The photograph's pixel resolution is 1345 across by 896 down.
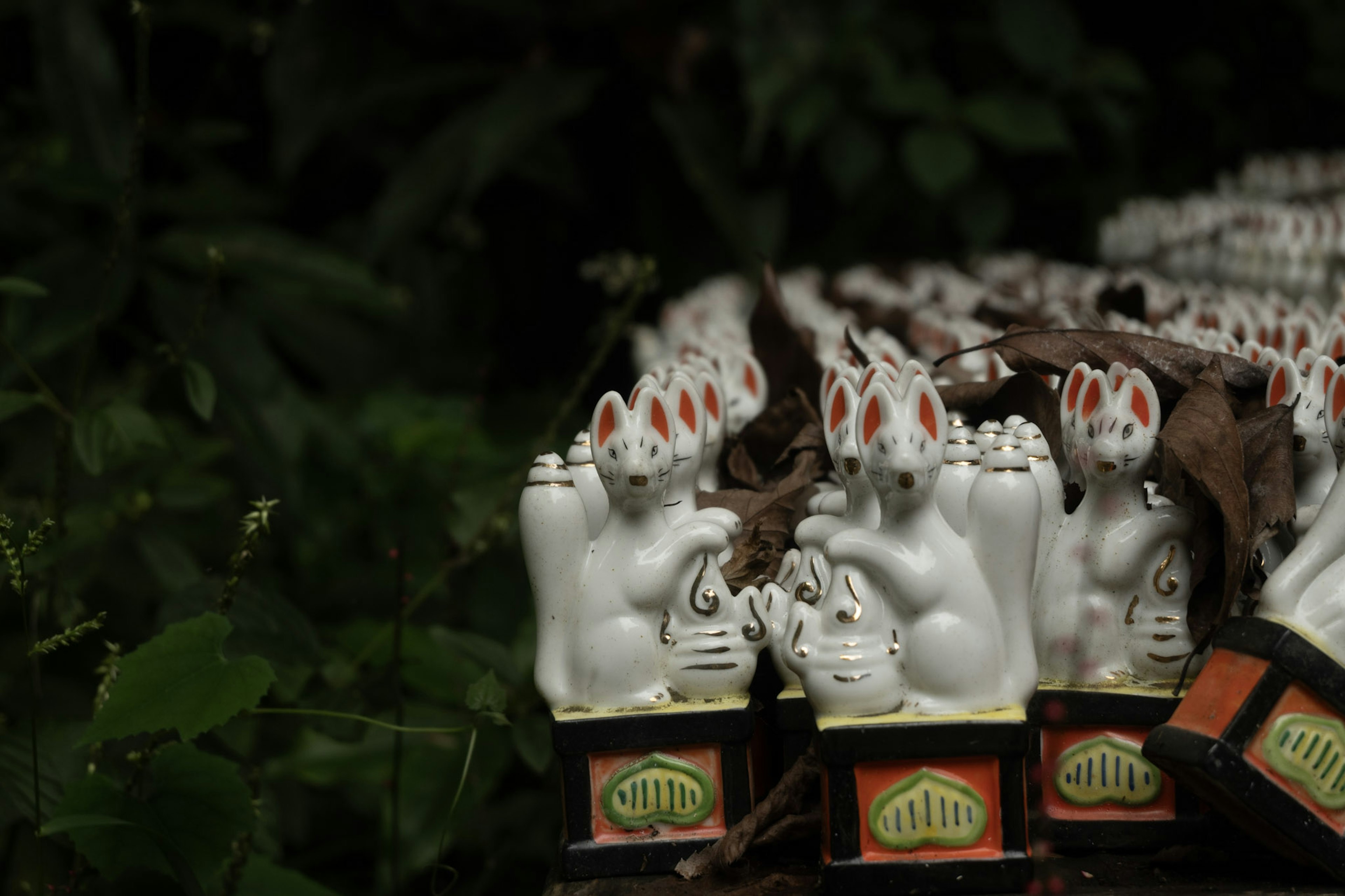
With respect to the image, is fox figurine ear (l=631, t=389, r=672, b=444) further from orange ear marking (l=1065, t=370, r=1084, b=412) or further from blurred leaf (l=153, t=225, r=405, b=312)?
blurred leaf (l=153, t=225, r=405, b=312)

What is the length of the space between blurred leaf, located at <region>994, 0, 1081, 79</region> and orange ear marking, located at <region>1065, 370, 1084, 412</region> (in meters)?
2.61

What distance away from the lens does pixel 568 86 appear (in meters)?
3.27

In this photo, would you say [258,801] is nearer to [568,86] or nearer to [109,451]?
[109,451]

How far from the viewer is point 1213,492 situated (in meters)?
0.91

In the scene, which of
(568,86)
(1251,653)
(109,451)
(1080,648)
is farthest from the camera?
(568,86)

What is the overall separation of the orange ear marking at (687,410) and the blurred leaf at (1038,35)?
267 centimetres

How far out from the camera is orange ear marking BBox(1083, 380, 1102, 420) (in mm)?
983

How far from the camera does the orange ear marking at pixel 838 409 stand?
0.96 m

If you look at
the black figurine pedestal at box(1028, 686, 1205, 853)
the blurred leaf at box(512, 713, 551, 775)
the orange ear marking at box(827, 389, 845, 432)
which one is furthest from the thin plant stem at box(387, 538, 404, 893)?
the black figurine pedestal at box(1028, 686, 1205, 853)

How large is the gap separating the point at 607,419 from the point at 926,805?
386mm

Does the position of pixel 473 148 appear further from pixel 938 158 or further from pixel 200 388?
pixel 200 388

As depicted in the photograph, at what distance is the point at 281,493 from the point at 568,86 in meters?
1.69

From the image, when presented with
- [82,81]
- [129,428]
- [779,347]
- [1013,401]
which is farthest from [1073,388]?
[82,81]

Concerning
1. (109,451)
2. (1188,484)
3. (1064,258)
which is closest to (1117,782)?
(1188,484)
